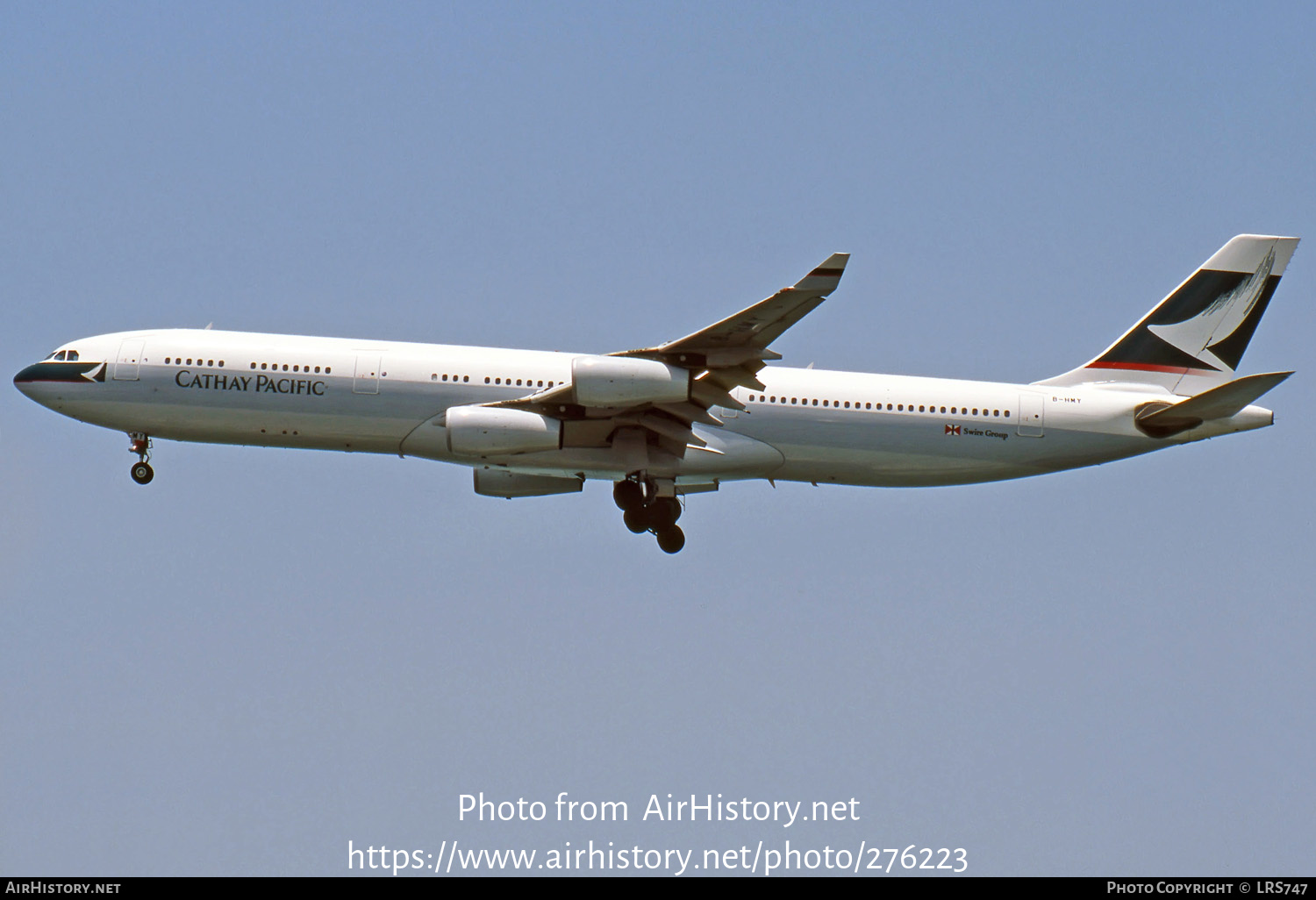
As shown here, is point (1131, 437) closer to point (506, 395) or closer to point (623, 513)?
point (623, 513)

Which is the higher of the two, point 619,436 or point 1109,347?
point 1109,347

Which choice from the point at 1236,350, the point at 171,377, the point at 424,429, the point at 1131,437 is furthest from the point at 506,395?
the point at 1236,350

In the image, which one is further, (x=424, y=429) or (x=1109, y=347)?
(x=1109, y=347)

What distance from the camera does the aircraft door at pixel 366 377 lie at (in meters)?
37.5

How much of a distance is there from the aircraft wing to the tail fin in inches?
452

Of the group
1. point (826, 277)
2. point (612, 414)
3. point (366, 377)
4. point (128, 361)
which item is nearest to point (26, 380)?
point (128, 361)

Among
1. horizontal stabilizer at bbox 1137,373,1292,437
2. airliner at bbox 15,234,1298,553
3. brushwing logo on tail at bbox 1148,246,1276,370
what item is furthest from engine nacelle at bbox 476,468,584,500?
brushwing logo on tail at bbox 1148,246,1276,370

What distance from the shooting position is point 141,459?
130 ft

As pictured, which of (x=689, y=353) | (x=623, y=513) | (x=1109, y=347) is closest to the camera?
(x=689, y=353)

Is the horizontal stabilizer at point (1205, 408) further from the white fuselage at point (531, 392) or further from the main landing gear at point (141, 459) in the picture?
the main landing gear at point (141, 459)

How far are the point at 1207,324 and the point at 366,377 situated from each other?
22.9 meters

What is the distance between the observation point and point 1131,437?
1590 inches

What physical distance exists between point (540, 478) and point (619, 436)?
3820 mm

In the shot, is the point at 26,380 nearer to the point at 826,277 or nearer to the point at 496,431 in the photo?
the point at 496,431
